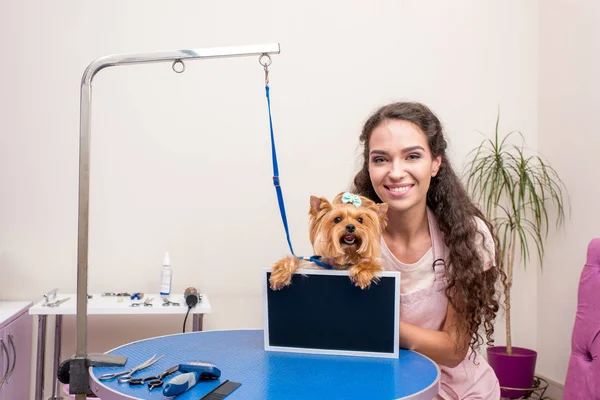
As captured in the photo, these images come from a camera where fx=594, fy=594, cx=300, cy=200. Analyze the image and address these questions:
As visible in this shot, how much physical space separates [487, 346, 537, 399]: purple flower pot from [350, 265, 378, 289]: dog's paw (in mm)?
1952

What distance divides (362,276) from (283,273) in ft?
0.63

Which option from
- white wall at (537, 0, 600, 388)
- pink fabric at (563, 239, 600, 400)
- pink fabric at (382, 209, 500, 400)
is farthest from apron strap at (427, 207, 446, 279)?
white wall at (537, 0, 600, 388)

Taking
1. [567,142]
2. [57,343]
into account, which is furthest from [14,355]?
[567,142]

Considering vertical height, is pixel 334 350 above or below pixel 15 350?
above

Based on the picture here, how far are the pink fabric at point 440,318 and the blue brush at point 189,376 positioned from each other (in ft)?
2.13

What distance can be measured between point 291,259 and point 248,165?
5.48 ft

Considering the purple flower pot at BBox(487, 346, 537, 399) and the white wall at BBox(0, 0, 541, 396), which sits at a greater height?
the white wall at BBox(0, 0, 541, 396)

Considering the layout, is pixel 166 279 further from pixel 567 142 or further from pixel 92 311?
pixel 567 142

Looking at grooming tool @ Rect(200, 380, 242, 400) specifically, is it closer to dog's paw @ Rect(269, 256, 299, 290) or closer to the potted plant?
dog's paw @ Rect(269, 256, 299, 290)

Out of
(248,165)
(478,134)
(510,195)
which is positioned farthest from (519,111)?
(248,165)

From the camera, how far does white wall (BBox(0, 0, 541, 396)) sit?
2.92m

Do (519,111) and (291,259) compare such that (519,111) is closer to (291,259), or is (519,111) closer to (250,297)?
(250,297)

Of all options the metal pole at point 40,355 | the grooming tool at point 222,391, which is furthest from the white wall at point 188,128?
the grooming tool at point 222,391

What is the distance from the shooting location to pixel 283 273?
56.8 inches
